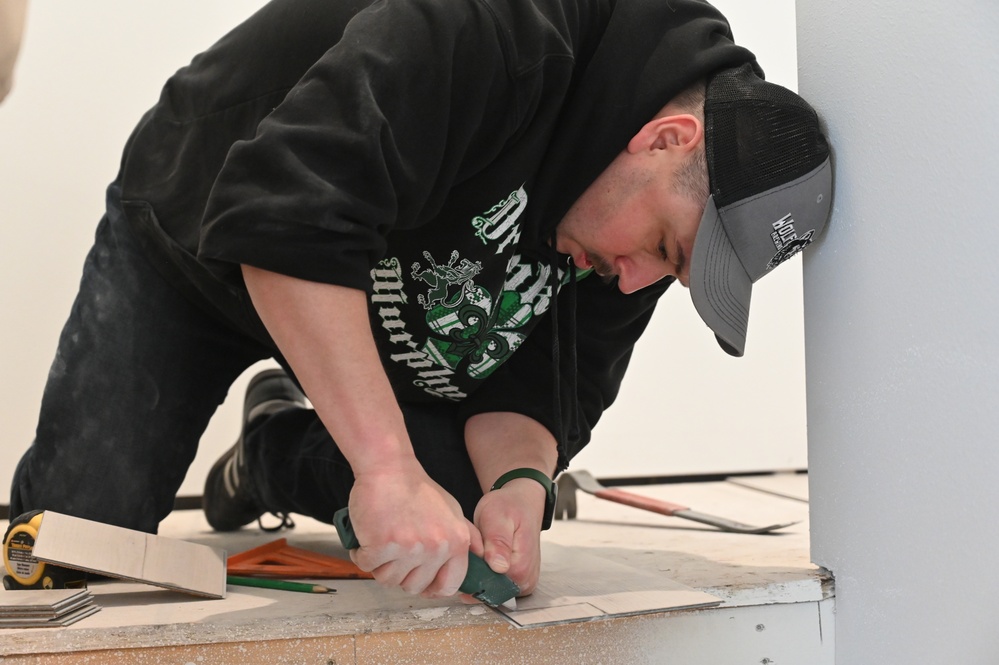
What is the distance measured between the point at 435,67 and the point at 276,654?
54 cm

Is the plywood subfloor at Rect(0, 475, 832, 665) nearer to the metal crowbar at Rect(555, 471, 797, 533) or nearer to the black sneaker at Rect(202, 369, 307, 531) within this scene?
the metal crowbar at Rect(555, 471, 797, 533)

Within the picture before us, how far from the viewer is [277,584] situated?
0.95 m

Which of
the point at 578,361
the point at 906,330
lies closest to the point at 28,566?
the point at 578,361

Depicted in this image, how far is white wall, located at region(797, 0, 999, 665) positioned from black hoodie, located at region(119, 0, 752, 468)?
16 cm

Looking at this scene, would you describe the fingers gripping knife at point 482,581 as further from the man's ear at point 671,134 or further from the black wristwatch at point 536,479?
the man's ear at point 671,134

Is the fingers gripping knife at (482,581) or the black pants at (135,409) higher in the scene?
the black pants at (135,409)

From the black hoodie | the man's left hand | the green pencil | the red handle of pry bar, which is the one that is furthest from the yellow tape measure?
the red handle of pry bar

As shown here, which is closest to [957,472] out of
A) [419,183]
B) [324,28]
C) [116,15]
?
[419,183]

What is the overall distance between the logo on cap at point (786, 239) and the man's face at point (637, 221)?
0.27 feet

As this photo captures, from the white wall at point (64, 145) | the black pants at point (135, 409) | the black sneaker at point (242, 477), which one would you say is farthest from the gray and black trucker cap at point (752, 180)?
the white wall at point (64, 145)

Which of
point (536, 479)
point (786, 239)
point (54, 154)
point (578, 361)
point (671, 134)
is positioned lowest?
point (536, 479)

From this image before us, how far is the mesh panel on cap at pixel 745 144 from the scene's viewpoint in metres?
0.82

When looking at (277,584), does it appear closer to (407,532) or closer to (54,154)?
(407,532)

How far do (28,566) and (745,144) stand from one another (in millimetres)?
868
